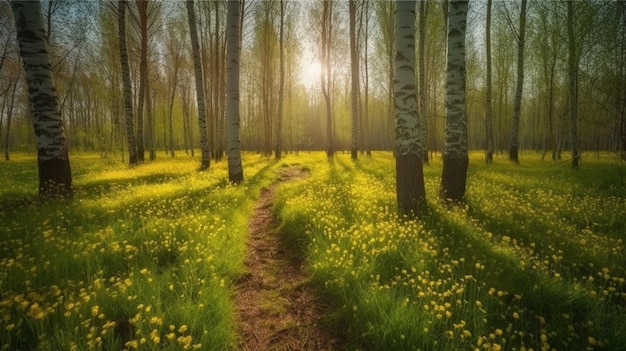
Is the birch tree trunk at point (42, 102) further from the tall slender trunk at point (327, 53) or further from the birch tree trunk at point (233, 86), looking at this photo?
the tall slender trunk at point (327, 53)

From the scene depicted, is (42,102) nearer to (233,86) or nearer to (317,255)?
(233,86)

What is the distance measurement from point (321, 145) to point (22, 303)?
7704cm

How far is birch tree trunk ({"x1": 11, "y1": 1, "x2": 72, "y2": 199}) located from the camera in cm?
686

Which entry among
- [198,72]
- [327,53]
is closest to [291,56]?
[327,53]

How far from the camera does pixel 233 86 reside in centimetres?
1004

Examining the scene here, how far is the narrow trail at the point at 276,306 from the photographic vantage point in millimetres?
3064

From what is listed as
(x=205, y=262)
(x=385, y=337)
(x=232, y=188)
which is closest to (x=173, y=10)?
(x=232, y=188)

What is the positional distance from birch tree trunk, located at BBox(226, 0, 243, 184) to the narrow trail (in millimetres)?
5419

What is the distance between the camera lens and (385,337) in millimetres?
2723

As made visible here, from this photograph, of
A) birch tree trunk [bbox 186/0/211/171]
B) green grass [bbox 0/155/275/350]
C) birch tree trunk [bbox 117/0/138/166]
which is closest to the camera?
green grass [bbox 0/155/275/350]

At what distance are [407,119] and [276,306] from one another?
4392mm

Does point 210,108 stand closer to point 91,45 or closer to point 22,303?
point 91,45

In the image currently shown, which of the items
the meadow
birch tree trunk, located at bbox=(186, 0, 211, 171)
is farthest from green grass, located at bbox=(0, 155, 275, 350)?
birch tree trunk, located at bbox=(186, 0, 211, 171)

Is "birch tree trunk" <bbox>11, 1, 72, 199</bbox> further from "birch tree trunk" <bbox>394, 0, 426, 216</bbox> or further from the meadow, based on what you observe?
"birch tree trunk" <bbox>394, 0, 426, 216</bbox>
